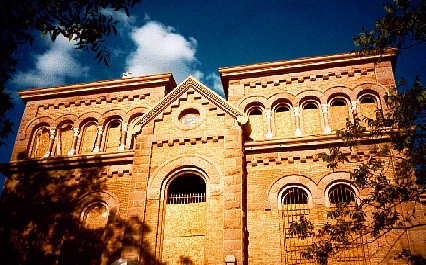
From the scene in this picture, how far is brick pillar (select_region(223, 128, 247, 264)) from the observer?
12.8m

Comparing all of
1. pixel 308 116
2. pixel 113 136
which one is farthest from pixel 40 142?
pixel 308 116

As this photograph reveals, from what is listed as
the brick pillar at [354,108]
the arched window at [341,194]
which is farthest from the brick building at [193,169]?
the brick pillar at [354,108]

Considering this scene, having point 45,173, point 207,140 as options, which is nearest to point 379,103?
point 207,140

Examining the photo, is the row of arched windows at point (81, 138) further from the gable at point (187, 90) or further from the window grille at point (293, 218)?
the window grille at point (293, 218)

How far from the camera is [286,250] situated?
1382 cm

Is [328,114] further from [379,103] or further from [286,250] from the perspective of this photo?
[286,250]

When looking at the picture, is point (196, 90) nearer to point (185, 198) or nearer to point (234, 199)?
point (185, 198)

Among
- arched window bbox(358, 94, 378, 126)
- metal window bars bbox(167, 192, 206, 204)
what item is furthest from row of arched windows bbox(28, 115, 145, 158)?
arched window bbox(358, 94, 378, 126)

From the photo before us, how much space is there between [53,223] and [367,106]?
13.9 m

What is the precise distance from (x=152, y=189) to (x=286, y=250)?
521 cm

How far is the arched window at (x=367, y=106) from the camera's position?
1681cm

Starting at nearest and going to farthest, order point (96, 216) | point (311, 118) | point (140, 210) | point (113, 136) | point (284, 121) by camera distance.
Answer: point (140, 210)
point (96, 216)
point (311, 118)
point (284, 121)
point (113, 136)

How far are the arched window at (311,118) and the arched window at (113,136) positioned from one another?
845 centimetres

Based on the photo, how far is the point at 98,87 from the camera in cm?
1995
